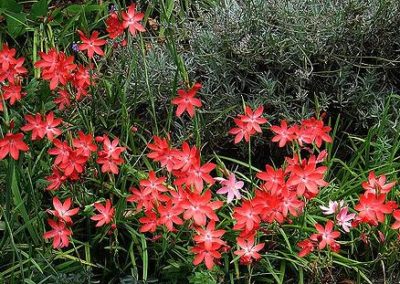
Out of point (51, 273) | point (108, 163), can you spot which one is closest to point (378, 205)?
point (108, 163)

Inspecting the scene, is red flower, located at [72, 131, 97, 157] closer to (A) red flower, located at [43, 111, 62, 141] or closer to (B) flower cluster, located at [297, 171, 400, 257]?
(A) red flower, located at [43, 111, 62, 141]

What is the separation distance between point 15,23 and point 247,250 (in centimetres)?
179

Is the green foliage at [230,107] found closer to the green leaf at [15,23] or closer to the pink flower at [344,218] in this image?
the green leaf at [15,23]

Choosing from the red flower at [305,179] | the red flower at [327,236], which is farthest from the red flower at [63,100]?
the red flower at [327,236]

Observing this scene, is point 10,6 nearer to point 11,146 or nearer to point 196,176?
point 11,146

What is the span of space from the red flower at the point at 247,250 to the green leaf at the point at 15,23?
5.59ft

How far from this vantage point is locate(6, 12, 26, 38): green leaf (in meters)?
3.78

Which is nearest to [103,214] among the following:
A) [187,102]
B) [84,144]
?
[84,144]

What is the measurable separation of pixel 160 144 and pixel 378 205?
0.73 meters

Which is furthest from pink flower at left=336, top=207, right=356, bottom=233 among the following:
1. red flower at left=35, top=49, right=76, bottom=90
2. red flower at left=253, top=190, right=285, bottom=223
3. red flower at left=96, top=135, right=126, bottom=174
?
red flower at left=35, top=49, right=76, bottom=90

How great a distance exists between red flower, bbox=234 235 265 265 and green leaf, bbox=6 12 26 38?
67.1 inches

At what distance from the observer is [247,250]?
264 cm

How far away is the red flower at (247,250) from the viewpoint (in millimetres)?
2623

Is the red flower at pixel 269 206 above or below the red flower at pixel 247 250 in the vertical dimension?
above
